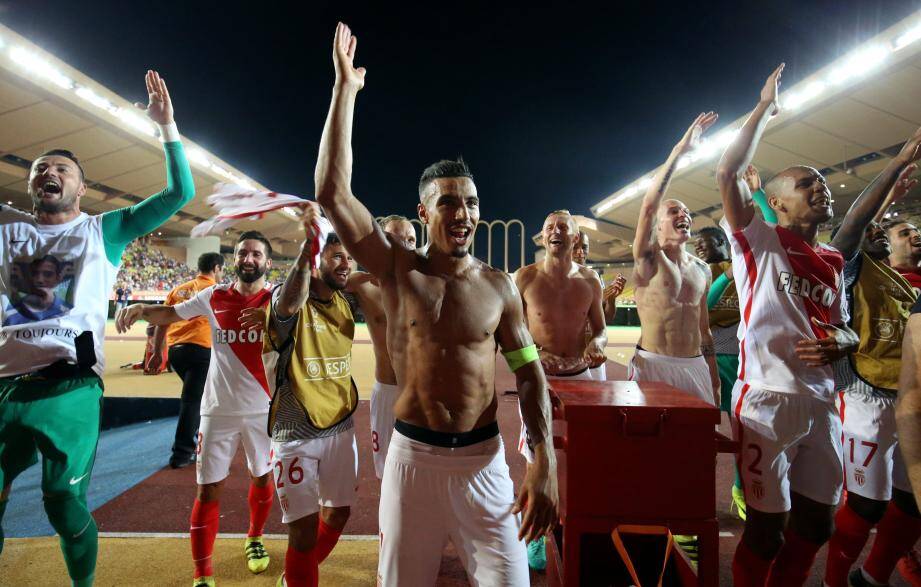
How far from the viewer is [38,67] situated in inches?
456

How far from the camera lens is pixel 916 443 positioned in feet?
4.89

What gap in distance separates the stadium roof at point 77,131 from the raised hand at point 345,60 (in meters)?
14.0

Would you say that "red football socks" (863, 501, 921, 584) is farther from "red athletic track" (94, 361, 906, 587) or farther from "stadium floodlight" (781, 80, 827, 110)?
"stadium floodlight" (781, 80, 827, 110)

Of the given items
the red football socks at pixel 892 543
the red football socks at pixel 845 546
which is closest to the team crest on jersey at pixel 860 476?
the red football socks at pixel 845 546

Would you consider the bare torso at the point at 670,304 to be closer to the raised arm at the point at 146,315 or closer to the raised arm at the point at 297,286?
the raised arm at the point at 297,286

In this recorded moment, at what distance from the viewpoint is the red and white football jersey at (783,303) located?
2527 millimetres

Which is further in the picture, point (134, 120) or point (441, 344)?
point (134, 120)

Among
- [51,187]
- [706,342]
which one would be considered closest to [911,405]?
[706,342]

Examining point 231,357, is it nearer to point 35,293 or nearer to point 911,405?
point 35,293

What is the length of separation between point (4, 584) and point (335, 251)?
285 cm

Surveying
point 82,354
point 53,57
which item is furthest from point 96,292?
point 53,57

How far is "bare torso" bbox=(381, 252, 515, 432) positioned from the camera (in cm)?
188

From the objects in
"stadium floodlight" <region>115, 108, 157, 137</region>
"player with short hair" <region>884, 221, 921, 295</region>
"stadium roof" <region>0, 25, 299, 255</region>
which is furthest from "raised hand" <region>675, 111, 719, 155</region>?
"stadium floodlight" <region>115, 108, 157, 137</region>

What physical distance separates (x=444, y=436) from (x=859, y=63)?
14.9m
